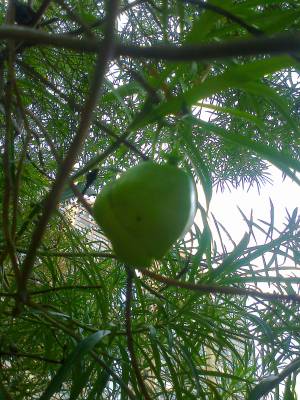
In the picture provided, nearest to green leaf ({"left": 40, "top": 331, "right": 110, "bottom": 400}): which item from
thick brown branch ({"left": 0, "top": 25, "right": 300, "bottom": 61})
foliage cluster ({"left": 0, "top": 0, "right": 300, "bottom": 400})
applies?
foliage cluster ({"left": 0, "top": 0, "right": 300, "bottom": 400})

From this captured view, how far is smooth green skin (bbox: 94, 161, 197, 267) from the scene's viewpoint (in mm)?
252

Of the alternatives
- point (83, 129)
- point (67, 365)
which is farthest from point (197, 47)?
point (67, 365)

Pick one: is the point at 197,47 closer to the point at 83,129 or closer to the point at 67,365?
the point at 83,129

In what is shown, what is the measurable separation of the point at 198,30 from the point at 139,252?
0.14 meters

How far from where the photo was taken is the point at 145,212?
251mm

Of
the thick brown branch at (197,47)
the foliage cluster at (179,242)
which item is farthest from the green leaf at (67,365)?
the thick brown branch at (197,47)

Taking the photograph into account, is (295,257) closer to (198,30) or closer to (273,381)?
(273,381)

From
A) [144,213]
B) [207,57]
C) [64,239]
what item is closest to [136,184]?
[144,213]

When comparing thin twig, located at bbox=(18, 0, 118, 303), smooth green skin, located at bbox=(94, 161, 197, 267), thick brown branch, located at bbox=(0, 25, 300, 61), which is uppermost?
smooth green skin, located at bbox=(94, 161, 197, 267)

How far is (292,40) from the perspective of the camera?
11 centimetres

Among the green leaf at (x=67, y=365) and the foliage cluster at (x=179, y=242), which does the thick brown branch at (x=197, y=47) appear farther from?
the green leaf at (x=67, y=365)

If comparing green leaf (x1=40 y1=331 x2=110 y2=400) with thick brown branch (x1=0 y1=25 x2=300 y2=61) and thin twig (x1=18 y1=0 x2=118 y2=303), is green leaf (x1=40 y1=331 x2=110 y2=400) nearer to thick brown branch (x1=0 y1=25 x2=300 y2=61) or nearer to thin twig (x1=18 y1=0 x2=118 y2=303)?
thin twig (x1=18 y1=0 x2=118 y2=303)

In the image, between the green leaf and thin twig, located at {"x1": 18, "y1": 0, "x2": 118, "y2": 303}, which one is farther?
the green leaf

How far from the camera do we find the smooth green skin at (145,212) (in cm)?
25
